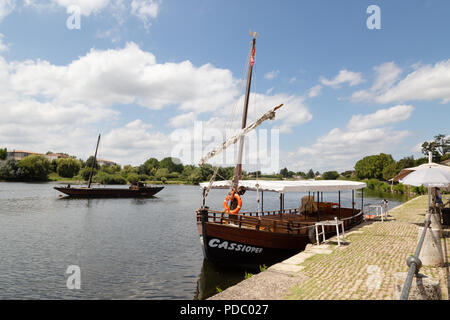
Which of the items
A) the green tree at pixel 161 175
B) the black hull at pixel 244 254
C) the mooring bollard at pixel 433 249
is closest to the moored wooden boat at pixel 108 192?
the black hull at pixel 244 254

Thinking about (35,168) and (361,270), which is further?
(35,168)

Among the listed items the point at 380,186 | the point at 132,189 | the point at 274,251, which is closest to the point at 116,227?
the point at 274,251

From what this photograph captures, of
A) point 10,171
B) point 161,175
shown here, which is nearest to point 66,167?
point 10,171

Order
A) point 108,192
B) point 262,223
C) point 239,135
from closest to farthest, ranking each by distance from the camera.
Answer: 1. point 262,223
2. point 239,135
3. point 108,192

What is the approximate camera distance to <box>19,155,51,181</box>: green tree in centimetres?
10812

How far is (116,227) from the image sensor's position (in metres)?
27.3

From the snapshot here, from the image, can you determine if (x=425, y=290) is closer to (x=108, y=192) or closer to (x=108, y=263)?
(x=108, y=263)

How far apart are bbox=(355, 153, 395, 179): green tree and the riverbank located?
12891cm

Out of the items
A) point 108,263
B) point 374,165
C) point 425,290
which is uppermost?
point 374,165

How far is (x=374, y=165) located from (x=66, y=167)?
133m

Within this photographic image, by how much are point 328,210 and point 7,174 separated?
11993cm

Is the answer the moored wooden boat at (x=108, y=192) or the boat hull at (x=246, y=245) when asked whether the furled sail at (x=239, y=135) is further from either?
the moored wooden boat at (x=108, y=192)

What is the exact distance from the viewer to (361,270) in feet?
29.1

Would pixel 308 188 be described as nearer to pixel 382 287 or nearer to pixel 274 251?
pixel 274 251
